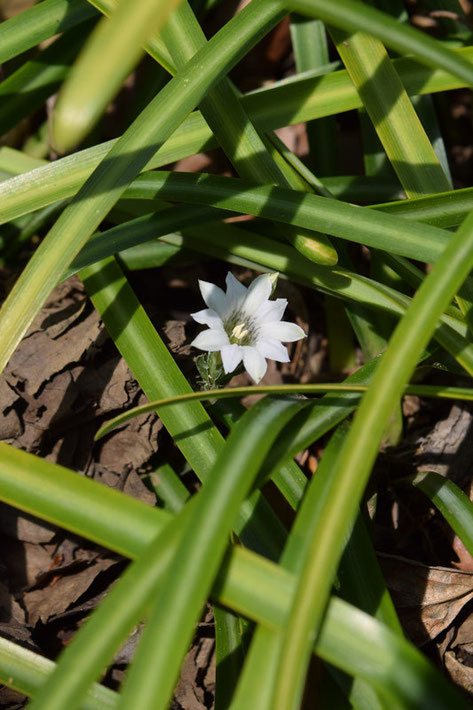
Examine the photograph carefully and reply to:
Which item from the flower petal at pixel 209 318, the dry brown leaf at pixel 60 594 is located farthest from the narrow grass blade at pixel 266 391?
the dry brown leaf at pixel 60 594

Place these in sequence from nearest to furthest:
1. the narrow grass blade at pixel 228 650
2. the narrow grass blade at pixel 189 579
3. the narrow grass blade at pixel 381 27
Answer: the narrow grass blade at pixel 189 579 → the narrow grass blade at pixel 381 27 → the narrow grass blade at pixel 228 650

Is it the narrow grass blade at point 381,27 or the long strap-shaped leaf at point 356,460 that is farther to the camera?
the narrow grass blade at point 381,27

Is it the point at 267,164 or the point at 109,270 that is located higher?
the point at 267,164

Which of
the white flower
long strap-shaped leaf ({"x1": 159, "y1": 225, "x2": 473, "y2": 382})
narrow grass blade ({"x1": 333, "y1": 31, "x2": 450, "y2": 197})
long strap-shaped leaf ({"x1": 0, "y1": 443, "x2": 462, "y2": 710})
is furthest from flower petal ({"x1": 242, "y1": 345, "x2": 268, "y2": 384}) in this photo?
narrow grass blade ({"x1": 333, "y1": 31, "x2": 450, "y2": 197})

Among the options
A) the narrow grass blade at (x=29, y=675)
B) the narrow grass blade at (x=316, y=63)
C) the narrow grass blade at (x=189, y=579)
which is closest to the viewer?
the narrow grass blade at (x=189, y=579)

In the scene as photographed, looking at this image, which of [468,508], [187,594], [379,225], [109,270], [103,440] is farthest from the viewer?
[103,440]

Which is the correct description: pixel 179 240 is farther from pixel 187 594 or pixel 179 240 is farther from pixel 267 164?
pixel 187 594

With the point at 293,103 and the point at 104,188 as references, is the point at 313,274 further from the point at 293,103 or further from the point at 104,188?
the point at 104,188

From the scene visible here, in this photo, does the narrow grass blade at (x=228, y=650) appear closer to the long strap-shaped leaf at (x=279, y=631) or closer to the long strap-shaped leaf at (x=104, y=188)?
the long strap-shaped leaf at (x=279, y=631)

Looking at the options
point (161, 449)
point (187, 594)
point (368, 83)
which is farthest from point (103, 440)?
point (368, 83)
